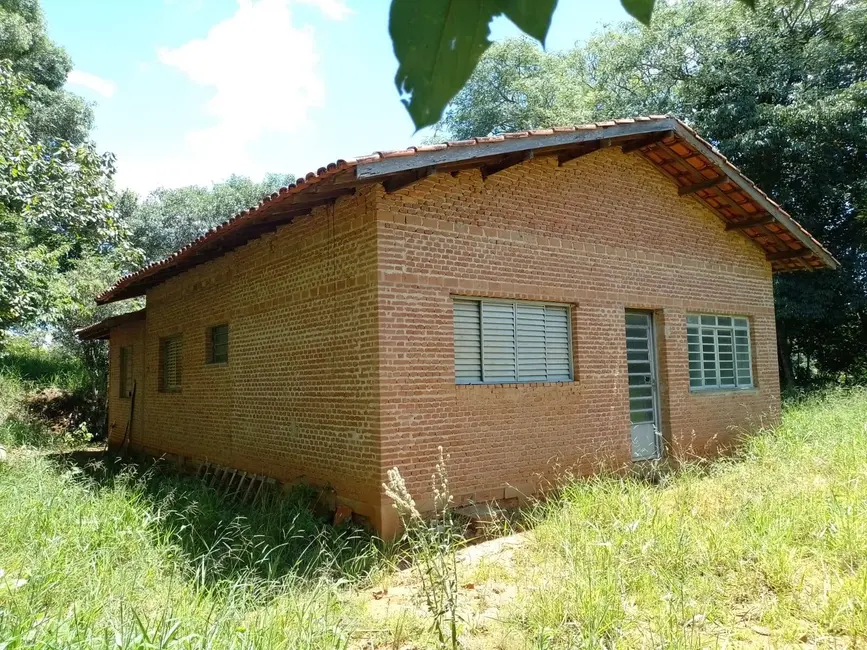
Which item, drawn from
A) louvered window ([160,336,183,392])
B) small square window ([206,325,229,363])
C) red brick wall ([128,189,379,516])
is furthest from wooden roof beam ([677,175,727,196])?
louvered window ([160,336,183,392])

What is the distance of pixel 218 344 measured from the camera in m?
10.9

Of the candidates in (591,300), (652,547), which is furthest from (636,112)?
(652,547)

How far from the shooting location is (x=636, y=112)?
21109 mm

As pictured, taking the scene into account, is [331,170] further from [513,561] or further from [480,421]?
[513,561]

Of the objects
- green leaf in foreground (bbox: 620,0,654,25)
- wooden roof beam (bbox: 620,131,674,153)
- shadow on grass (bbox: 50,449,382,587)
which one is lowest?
shadow on grass (bbox: 50,449,382,587)

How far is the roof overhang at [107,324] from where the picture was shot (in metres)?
13.8

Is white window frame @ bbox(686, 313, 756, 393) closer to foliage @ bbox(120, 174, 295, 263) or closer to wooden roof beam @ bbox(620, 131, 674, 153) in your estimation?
wooden roof beam @ bbox(620, 131, 674, 153)

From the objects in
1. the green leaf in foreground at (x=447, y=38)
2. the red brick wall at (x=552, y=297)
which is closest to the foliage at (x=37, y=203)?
the red brick wall at (x=552, y=297)

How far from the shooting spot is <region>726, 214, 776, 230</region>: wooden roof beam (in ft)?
35.1

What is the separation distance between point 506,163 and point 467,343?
7.56 ft

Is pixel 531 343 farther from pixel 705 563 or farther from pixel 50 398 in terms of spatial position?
pixel 50 398

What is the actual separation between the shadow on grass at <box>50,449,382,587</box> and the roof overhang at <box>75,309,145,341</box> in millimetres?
6043

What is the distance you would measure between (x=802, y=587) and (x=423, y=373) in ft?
13.3

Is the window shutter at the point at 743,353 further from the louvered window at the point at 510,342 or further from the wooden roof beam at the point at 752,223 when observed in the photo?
the louvered window at the point at 510,342
